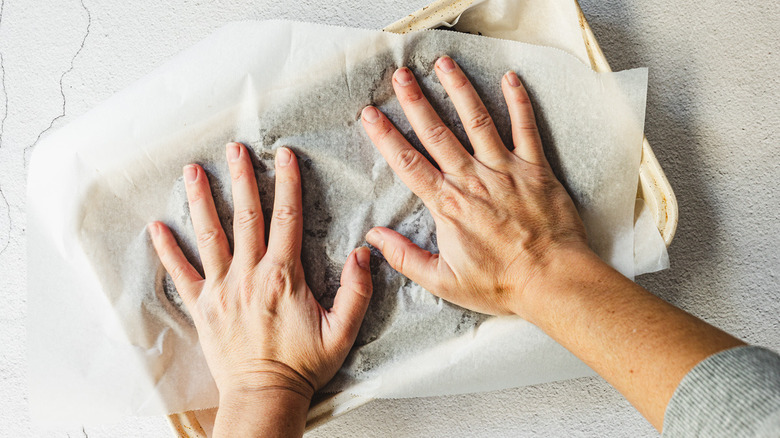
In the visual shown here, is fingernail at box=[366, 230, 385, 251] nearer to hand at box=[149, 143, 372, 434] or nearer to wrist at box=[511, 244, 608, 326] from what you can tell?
hand at box=[149, 143, 372, 434]

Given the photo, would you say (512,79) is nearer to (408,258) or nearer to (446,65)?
(446,65)

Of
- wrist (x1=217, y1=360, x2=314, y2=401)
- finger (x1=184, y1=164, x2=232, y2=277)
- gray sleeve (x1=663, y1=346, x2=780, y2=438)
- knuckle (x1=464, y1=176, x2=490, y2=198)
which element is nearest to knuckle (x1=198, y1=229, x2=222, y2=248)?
finger (x1=184, y1=164, x2=232, y2=277)

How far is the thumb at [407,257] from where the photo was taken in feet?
1.53

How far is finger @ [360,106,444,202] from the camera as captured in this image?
0.47 metres

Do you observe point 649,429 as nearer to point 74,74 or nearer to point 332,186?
point 332,186

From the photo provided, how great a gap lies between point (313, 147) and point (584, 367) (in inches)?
12.7

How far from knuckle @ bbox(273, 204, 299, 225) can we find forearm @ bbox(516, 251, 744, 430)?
21 centimetres

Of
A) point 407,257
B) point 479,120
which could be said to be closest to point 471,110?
point 479,120

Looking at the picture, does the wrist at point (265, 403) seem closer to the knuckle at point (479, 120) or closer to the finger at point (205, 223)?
the finger at point (205, 223)

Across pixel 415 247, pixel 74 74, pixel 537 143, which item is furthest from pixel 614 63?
pixel 74 74

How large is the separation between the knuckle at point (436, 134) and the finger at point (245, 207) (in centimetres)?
16

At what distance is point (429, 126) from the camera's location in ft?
1.52

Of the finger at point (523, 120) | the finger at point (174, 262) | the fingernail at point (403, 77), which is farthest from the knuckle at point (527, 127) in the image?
the finger at point (174, 262)

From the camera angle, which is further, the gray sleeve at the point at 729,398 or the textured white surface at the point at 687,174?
the textured white surface at the point at 687,174
